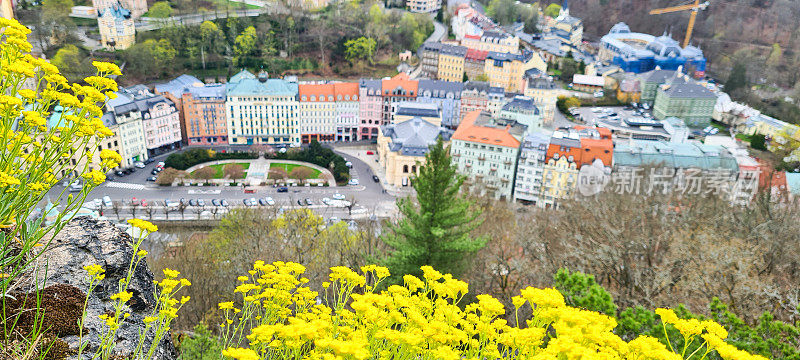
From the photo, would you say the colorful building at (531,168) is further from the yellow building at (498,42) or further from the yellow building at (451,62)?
the yellow building at (498,42)

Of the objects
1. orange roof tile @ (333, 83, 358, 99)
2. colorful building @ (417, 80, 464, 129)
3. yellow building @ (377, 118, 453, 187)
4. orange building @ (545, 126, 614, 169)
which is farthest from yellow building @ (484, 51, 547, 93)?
orange building @ (545, 126, 614, 169)

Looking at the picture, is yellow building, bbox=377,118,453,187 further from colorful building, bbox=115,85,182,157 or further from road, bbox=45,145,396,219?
colorful building, bbox=115,85,182,157

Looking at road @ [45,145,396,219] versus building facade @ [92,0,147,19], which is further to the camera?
building facade @ [92,0,147,19]

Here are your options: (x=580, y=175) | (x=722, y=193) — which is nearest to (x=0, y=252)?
(x=722, y=193)

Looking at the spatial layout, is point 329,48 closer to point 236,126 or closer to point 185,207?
point 236,126

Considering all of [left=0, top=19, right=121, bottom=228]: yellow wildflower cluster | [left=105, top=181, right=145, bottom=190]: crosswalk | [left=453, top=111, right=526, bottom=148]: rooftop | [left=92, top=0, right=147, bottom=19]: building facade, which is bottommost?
[left=105, top=181, right=145, bottom=190]: crosswalk

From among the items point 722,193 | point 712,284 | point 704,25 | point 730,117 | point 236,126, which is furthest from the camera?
point 704,25
